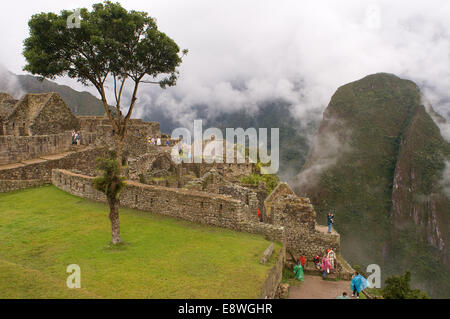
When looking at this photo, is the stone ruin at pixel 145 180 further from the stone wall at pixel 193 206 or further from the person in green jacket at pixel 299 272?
the person in green jacket at pixel 299 272

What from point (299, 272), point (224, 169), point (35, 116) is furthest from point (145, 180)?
point (224, 169)

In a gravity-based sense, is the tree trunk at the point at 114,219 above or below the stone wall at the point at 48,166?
below

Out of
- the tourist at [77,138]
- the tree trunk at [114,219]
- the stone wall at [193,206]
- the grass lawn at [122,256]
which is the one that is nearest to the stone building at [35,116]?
the tourist at [77,138]

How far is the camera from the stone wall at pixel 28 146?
17.3 m

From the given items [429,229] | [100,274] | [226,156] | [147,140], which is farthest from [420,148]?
[100,274]

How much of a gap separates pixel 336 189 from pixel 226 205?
234 ft

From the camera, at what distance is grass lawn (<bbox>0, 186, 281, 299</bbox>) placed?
7.04 m

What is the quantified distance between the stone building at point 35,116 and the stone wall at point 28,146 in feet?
9.88

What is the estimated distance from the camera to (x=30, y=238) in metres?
10.2

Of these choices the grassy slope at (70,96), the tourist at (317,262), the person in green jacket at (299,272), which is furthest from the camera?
the grassy slope at (70,96)

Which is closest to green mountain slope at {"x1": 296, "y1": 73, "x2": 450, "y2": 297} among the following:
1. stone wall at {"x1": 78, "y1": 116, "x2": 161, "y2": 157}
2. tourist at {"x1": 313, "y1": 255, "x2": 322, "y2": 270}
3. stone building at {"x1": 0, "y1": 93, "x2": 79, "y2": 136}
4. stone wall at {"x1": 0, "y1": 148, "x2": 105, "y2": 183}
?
stone wall at {"x1": 78, "y1": 116, "x2": 161, "y2": 157}

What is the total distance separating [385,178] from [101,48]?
86.4m
